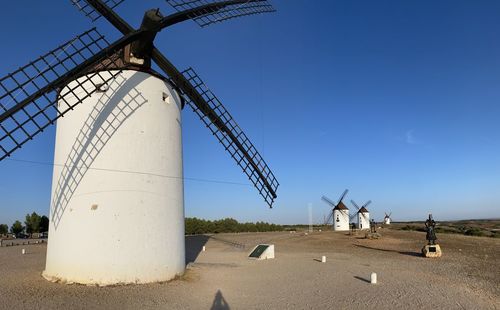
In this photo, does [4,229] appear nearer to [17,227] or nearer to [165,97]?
[17,227]

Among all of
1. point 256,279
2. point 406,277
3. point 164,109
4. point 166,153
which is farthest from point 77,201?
point 406,277

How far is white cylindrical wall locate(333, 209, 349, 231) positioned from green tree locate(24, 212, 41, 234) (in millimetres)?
43068

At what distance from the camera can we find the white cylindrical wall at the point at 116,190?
38.5 feet

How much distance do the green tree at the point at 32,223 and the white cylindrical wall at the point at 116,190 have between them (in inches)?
1819

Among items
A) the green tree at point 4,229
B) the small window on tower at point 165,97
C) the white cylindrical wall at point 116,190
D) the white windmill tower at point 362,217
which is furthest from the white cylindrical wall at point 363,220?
the green tree at point 4,229

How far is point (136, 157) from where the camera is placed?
12484 mm

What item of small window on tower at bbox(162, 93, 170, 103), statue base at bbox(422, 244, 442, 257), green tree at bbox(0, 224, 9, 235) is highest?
small window on tower at bbox(162, 93, 170, 103)

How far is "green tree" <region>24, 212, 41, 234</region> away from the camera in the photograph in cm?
5206

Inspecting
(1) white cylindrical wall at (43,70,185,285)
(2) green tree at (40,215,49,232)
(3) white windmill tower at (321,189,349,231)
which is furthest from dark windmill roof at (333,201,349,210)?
(1) white cylindrical wall at (43,70,185,285)

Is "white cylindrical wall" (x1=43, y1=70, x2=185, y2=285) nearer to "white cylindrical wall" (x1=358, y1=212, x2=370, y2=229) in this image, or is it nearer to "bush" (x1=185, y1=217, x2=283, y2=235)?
"bush" (x1=185, y1=217, x2=283, y2=235)

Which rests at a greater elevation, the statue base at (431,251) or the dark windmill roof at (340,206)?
the dark windmill roof at (340,206)

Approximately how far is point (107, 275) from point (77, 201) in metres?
2.62

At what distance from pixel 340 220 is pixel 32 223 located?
146ft

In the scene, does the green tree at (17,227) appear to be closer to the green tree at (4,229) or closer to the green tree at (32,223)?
the green tree at (32,223)
